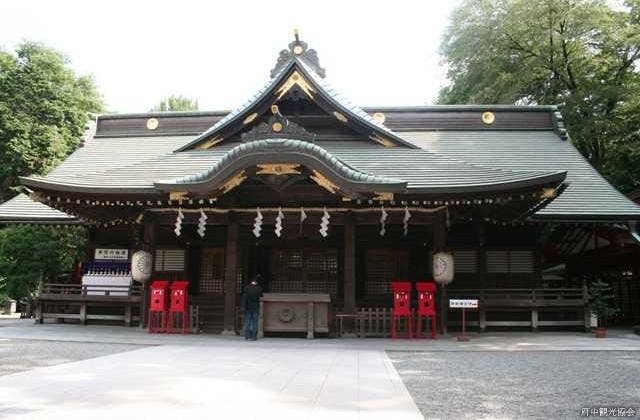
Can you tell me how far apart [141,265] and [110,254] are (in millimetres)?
4318

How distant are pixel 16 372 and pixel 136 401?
302cm

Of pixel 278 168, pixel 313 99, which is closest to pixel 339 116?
pixel 313 99

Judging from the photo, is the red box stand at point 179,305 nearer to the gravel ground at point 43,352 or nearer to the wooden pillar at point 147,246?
the wooden pillar at point 147,246

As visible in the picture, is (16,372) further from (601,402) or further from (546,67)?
(546,67)

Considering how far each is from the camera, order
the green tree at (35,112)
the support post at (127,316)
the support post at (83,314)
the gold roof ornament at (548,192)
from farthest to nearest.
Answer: the green tree at (35,112) → the support post at (83,314) → the support post at (127,316) → the gold roof ornament at (548,192)

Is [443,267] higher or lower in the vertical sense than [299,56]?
lower

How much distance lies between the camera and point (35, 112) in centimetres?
3117

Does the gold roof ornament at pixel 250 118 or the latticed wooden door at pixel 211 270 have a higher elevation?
the gold roof ornament at pixel 250 118

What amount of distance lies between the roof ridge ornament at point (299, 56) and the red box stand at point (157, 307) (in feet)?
27.7

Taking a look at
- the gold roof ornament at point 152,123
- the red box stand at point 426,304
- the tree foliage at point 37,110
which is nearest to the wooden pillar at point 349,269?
the red box stand at point 426,304

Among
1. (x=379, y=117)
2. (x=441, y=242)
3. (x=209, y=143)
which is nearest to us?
(x=441, y=242)

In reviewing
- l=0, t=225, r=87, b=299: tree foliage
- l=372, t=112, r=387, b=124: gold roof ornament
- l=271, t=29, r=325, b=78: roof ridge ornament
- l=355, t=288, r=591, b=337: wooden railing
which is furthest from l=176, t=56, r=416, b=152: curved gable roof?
l=0, t=225, r=87, b=299: tree foliage

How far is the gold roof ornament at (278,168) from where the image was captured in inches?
478

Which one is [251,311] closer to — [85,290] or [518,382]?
[518,382]
